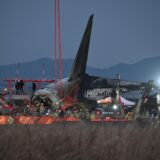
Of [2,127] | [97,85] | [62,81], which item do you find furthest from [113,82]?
[2,127]

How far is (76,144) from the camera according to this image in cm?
617

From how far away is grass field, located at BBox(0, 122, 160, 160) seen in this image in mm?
5969

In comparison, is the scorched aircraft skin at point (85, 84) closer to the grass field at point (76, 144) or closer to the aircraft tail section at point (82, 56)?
the aircraft tail section at point (82, 56)

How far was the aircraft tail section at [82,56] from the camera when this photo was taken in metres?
34.4

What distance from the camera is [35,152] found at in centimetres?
593

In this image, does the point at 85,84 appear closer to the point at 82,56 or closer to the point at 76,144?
the point at 82,56

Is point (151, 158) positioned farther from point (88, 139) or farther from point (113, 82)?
point (113, 82)

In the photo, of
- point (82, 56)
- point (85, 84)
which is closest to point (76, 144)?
point (85, 84)

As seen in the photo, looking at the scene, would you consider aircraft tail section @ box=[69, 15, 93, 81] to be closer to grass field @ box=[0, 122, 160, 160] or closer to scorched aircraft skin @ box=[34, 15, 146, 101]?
scorched aircraft skin @ box=[34, 15, 146, 101]

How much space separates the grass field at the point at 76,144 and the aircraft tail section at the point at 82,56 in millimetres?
27799

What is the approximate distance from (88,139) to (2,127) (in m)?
1.34

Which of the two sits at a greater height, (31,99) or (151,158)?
(151,158)

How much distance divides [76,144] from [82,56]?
2906cm

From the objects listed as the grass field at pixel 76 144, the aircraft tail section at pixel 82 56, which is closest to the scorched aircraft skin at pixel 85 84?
the aircraft tail section at pixel 82 56
